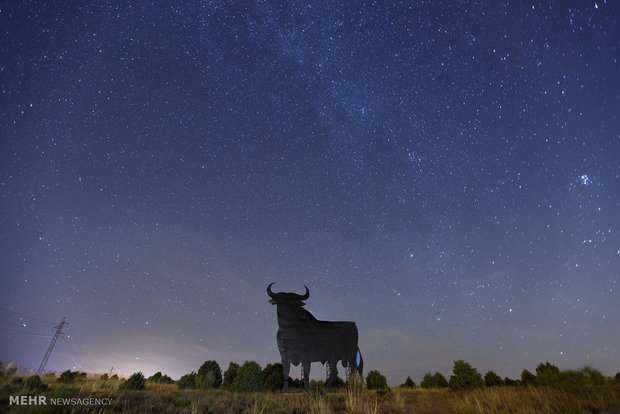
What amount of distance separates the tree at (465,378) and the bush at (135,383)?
56.4 feet

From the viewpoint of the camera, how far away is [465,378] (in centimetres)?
1731

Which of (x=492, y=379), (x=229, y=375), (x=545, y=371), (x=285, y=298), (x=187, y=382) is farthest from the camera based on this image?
(x=492, y=379)

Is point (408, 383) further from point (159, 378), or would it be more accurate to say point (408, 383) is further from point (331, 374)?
point (159, 378)

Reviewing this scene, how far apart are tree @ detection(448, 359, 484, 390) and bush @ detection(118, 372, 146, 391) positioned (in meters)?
17.2

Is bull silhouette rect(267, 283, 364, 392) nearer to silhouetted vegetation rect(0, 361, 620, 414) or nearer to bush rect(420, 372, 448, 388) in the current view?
silhouetted vegetation rect(0, 361, 620, 414)

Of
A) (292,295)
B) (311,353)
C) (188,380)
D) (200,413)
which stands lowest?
(200,413)

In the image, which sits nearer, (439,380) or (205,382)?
(205,382)

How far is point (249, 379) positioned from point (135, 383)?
519 centimetres

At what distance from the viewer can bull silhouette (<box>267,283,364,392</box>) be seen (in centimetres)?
1339

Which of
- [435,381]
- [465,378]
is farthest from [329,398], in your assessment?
[435,381]

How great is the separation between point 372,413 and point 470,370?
14886mm

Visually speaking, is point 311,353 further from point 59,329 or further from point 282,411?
point 59,329

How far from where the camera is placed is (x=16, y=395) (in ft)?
20.9

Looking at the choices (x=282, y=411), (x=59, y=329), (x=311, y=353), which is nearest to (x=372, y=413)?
(x=282, y=411)
